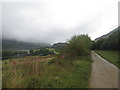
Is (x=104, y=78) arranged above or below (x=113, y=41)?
below

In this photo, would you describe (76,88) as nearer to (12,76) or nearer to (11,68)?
(12,76)

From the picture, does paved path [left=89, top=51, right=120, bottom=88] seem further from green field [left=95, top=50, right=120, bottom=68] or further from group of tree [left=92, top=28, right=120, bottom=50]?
group of tree [left=92, top=28, right=120, bottom=50]

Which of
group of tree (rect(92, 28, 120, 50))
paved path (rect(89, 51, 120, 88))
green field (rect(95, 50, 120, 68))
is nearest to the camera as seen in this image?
paved path (rect(89, 51, 120, 88))

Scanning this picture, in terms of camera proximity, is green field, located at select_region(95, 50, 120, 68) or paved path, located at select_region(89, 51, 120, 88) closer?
paved path, located at select_region(89, 51, 120, 88)

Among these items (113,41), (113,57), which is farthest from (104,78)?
(113,41)

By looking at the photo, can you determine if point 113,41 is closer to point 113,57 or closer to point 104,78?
point 113,57

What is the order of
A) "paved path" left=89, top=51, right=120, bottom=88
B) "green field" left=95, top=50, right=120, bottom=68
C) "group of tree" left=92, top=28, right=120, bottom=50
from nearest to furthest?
1. "paved path" left=89, top=51, right=120, bottom=88
2. "green field" left=95, top=50, right=120, bottom=68
3. "group of tree" left=92, top=28, right=120, bottom=50

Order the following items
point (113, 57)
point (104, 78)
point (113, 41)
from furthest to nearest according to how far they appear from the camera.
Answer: point (113, 41) < point (113, 57) < point (104, 78)

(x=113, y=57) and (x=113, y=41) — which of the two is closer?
(x=113, y=57)

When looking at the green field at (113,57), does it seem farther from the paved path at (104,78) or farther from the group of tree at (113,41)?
the paved path at (104,78)

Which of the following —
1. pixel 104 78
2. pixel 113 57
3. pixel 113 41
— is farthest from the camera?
pixel 113 41

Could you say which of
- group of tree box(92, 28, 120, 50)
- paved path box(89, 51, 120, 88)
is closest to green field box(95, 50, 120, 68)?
group of tree box(92, 28, 120, 50)

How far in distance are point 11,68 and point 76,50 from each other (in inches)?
619

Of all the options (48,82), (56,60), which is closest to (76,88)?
(48,82)
